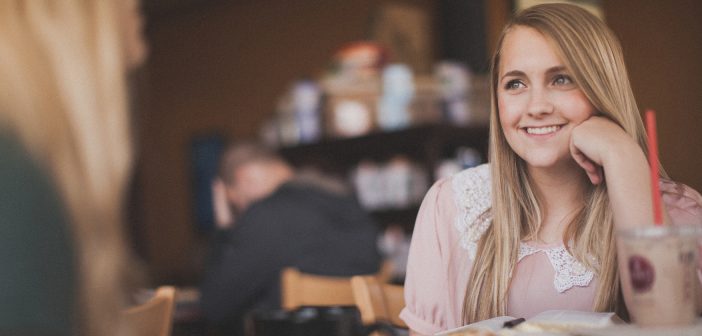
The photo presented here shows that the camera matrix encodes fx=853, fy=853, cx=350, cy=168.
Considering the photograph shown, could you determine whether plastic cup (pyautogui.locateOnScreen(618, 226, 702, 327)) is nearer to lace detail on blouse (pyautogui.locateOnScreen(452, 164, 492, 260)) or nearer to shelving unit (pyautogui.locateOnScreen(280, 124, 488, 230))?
lace detail on blouse (pyautogui.locateOnScreen(452, 164, 492, 260))

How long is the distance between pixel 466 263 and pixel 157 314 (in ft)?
1.93

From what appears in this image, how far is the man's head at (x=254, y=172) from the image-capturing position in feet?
12.7

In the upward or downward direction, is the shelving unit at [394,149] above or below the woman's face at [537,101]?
below

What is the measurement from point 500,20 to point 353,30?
138 inches

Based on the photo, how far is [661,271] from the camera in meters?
1.01

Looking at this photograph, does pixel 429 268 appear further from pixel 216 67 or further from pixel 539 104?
pixel 216 67

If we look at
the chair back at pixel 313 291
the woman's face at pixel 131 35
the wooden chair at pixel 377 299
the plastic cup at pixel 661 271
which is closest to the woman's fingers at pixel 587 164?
the plastic cup at pixel 661 271

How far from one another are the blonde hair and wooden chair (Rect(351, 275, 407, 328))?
0.22m

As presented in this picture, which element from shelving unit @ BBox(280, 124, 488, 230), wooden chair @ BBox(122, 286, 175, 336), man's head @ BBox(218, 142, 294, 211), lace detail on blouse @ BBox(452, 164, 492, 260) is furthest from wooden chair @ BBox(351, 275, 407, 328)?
shelving unit @ BBox(280, 124, 488, 230)

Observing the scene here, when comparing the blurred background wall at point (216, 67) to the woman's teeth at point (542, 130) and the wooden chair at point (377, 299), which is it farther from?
the woman's teeth at point (542, 130)

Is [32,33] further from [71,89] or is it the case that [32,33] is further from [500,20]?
[500,20]

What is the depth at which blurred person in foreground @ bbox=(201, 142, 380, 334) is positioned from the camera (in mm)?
3254

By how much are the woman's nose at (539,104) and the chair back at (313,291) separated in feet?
3.51

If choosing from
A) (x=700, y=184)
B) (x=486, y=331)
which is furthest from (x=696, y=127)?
(x=486, y=331)
